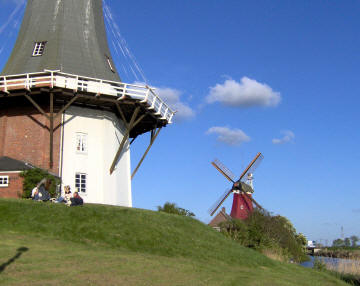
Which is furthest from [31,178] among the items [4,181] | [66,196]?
[66,196]

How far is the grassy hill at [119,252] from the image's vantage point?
30.2 feet

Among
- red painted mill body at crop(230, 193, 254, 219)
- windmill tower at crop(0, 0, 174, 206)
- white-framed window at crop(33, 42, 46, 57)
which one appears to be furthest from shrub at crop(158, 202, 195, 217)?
red painted mill body at crop(230, 193, 254, 219)

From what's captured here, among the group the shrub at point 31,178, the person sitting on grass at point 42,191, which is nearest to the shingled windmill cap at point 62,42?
the shrub at point 31,178

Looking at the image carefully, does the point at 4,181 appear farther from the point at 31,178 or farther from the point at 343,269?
the point at 343,269

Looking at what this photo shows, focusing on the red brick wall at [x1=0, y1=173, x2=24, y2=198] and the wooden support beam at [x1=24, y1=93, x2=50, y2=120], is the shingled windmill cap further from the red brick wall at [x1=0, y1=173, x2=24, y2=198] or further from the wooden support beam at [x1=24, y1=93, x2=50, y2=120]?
the red brick wall at [x1=0, y1=173, x2=24, y2=198]

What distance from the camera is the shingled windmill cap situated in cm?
2298

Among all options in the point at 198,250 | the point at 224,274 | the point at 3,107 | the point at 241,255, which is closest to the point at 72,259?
the point at 224,274

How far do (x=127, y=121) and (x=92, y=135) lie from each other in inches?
111

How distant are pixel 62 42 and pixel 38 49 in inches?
52.1

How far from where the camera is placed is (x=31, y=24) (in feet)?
80.7

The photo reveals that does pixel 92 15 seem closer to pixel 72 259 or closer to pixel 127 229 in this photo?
pixel 127 229

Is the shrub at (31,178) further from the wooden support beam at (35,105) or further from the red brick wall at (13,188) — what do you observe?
the wooden support beam at (35,105)

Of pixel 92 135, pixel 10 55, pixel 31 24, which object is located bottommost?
pixel 92 135

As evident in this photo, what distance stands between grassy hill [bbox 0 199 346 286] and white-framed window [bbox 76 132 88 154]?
5.94 m
